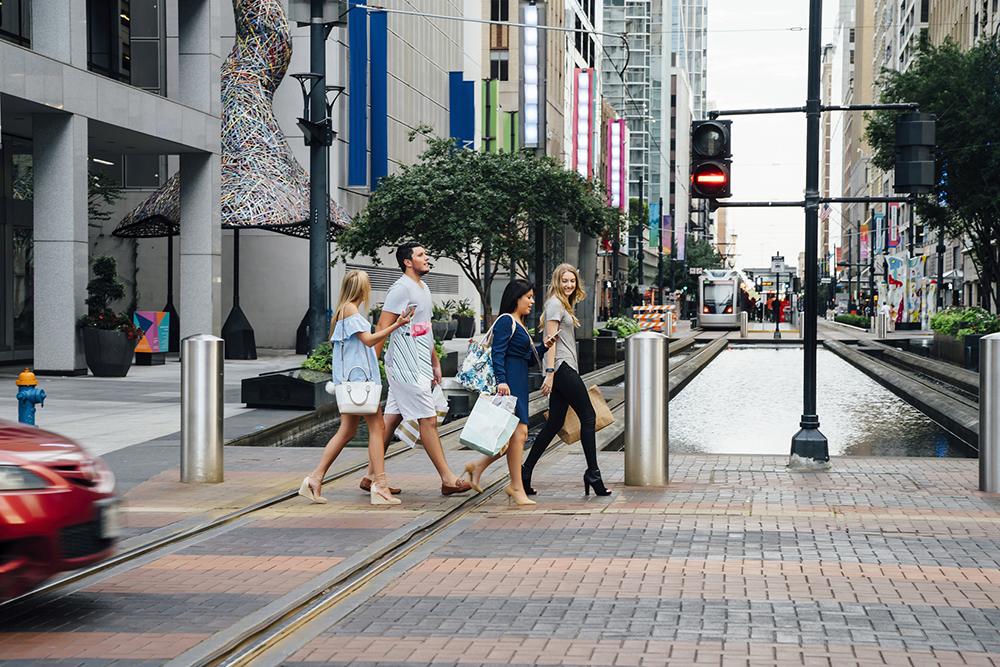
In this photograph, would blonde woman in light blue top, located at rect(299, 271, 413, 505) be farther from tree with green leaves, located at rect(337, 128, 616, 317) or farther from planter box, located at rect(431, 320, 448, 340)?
planter box, located at rect(431, 320, 448, 340)

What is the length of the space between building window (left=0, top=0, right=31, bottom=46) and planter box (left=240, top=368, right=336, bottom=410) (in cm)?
1421

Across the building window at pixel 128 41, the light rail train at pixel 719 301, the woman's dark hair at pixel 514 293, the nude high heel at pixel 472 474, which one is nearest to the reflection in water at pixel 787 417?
the nude high heel at pixel 472 474

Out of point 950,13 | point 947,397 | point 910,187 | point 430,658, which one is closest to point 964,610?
point 430,658

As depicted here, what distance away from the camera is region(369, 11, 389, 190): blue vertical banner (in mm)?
45281

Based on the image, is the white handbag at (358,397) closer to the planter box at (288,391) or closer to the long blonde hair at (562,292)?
the long blonde hair at (562,292)

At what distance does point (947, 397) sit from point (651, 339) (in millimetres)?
12810

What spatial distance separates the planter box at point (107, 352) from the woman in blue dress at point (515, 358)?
17061 mm

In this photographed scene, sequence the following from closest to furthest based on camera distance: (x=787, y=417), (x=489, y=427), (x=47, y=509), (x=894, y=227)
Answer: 1. (x=47, y=509)
2. (x=489, y=427)
3. (x=787, y=417)
4. (x=894, y=227)

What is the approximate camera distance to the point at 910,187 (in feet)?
41.5

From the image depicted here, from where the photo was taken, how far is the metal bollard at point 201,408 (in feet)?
35.8

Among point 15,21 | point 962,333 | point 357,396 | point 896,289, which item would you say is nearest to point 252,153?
point 15,21

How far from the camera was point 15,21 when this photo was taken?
2928 cm

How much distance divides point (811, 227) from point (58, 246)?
1716 cm

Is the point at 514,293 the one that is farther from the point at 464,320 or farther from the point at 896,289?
the point at 896,289
